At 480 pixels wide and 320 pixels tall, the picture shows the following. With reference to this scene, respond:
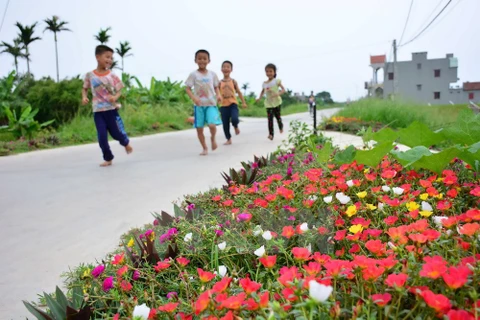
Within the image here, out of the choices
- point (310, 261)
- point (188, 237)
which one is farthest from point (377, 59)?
point (310, 261)

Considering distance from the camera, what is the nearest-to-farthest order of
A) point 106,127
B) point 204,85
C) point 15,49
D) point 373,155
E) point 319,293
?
1. point 319,293
2. point 373,155
3. point 106,127
4. point 204,85
5. point 15,49

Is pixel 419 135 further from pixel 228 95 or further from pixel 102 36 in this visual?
pixel 102 36

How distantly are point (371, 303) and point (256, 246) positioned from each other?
0.76 m

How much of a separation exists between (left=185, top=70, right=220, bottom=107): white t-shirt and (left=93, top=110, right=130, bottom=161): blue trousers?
1387mm

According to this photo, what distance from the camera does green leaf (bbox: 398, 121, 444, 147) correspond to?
2.77m

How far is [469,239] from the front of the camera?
4.25 ft

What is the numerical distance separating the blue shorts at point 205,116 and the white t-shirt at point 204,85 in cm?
9

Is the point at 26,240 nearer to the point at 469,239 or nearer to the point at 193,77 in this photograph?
the point at 469,239

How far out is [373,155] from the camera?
8.89ft

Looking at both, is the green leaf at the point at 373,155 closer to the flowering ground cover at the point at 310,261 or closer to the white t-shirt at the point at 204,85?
the flowering ground cover at the point at 310,261

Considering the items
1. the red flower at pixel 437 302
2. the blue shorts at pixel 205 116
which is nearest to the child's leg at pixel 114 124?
the blue shorts at pixel 205 116

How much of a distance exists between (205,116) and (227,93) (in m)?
1.70

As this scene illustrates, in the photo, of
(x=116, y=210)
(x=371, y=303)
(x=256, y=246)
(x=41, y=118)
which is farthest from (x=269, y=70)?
(x=41, y=118)

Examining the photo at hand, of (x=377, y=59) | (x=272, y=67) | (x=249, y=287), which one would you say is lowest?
(x=249, y=287)
